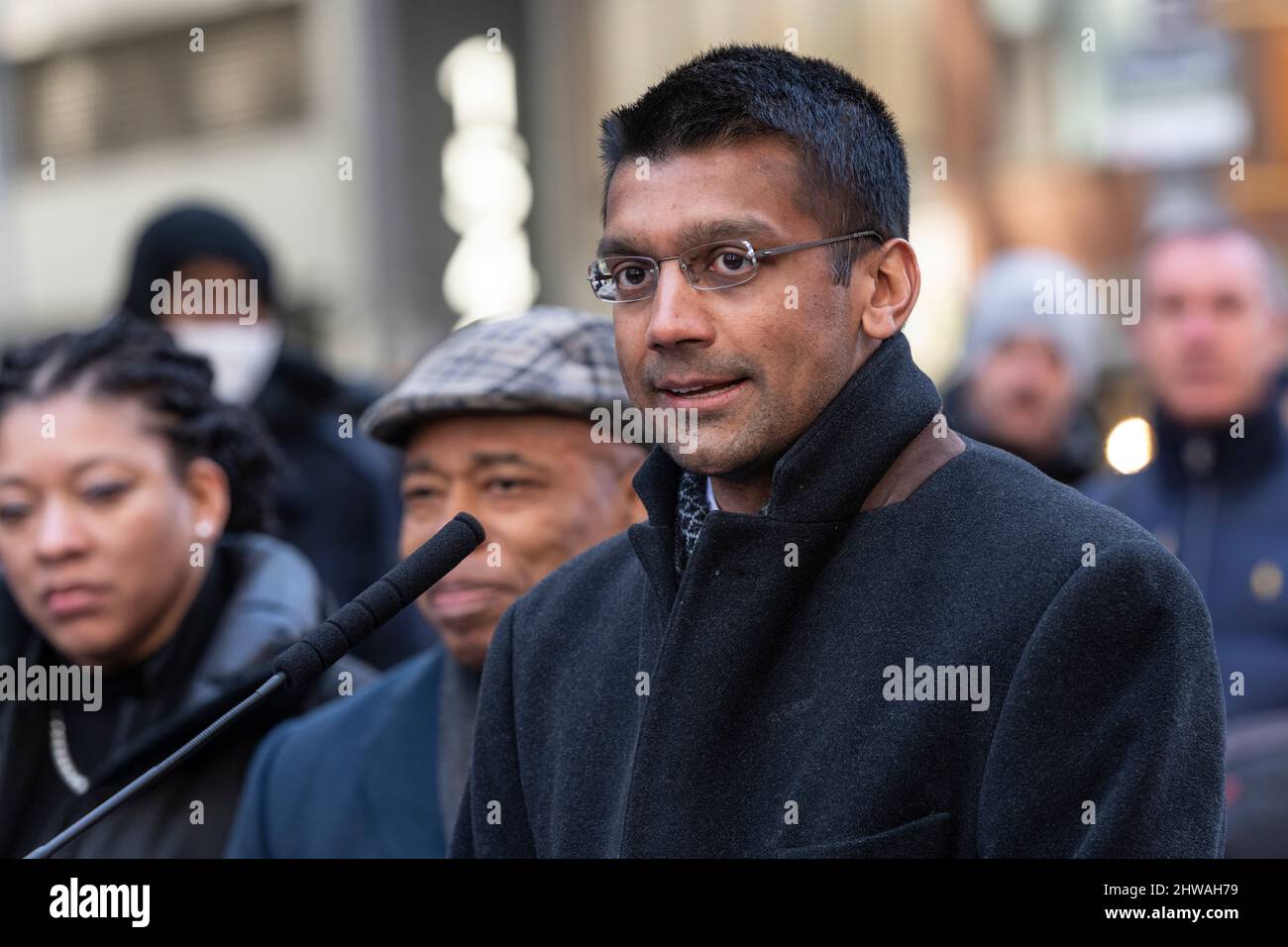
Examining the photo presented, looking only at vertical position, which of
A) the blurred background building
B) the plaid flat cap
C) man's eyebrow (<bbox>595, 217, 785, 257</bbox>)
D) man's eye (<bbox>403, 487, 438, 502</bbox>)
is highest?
the blurred background building

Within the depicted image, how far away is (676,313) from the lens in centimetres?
229

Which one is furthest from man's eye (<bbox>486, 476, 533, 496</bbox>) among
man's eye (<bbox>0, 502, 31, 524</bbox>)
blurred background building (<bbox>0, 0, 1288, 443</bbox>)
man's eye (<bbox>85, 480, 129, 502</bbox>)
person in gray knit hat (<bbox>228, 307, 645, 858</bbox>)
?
blurred background building (<bbox>0, 0, 1288, 443</bbox>)

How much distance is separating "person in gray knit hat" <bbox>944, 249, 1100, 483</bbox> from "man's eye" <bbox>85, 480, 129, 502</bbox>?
2.69 metres

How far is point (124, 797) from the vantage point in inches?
86.3

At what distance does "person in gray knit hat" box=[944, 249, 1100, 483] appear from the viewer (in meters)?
5.88

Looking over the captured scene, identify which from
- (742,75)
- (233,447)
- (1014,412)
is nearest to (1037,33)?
(1014,412)

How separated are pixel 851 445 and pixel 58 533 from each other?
81.4 inches

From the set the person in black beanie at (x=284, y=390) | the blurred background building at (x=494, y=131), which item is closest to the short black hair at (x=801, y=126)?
the person in black beanie at (x=284, y=390)

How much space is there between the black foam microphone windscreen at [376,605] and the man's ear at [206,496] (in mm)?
1811

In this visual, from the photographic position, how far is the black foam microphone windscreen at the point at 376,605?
2.25 metres

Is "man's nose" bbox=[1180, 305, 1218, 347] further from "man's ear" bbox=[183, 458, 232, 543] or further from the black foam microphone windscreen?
the black foam microphone windscreen

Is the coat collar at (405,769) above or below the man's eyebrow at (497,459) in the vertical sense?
below

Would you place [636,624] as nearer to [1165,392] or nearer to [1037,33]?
[1165,392]

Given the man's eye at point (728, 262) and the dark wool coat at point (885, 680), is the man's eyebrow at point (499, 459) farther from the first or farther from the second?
the man's eye at point (728, 262)
